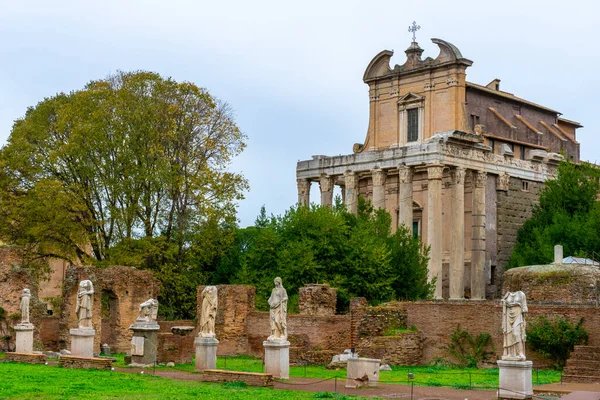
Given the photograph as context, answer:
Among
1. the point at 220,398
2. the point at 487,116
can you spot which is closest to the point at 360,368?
the point at 220,398

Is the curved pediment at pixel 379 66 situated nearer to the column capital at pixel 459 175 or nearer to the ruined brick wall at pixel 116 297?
the column capital at pixel 459 175

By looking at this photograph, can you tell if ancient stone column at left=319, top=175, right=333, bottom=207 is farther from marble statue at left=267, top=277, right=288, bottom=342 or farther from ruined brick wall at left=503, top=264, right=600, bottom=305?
marble statue at left=267, top=277, right=288, bottom=342

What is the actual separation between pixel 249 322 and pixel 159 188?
28.2ft

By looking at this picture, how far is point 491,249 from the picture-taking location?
5512cm

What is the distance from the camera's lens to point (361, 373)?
22.5 meters

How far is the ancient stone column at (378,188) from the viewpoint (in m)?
53.8

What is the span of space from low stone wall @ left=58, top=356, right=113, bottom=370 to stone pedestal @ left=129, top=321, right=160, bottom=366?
238cm

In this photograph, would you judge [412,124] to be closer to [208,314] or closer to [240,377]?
[208,314]

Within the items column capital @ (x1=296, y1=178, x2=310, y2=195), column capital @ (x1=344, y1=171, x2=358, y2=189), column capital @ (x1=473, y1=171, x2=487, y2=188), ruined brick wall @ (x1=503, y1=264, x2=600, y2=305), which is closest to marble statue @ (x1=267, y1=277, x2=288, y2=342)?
ruined brick wall @ (x1=503, y1=264, x2=600, y2=305)

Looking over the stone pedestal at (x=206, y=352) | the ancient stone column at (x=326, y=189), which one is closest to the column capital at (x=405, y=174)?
the ancient stone column at (x=326, y=189)

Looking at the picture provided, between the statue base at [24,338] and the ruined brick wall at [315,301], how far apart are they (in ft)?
33.2

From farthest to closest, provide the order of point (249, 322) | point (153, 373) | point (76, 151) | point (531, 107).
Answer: point (531, 107), point (76, 151), point (249, 322), point (153, 373)

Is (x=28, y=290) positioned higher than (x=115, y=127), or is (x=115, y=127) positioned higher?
(x=115, y=127)

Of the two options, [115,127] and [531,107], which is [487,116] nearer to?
[531,107]
